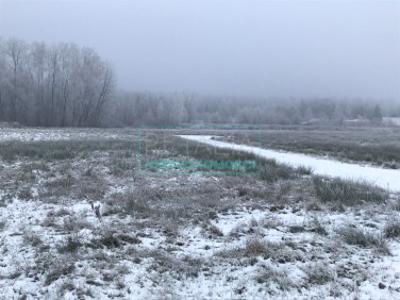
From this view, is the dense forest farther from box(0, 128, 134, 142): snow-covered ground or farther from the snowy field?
the snowy field

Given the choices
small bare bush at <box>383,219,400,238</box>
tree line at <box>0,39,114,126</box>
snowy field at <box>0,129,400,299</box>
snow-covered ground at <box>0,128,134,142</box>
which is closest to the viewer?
snowy field at <box>0,129,400,299</box>

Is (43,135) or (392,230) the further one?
(43,135)

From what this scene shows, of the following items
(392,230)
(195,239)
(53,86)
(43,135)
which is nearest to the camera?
(195,239)

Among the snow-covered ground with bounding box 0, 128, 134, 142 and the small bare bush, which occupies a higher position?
the snow-covered ground with bounding box 0, 128, 134, 142

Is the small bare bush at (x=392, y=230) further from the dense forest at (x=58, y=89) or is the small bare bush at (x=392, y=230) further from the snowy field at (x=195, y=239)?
the dense forest at (x=58, y=89)

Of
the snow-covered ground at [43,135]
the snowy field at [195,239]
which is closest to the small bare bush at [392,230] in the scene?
the snowy field at [195,239]

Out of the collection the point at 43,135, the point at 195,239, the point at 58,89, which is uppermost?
the point at 58,89

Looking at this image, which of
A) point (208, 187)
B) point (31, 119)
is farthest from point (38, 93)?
point (208, 187)

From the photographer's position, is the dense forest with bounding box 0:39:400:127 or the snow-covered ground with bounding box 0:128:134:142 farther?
the dense forest with bounding box 0:39:400:127

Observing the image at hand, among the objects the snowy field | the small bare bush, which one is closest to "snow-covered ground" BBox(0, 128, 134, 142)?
the snowy field

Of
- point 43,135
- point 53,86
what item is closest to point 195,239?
point 43,135

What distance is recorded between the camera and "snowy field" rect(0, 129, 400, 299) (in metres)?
4.91

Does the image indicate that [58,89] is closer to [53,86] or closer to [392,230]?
[53,86]

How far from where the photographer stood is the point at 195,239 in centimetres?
662
